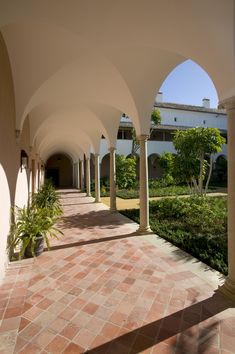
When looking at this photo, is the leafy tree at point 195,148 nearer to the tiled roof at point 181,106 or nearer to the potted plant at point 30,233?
the potted plant at point 30,233

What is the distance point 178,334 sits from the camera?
2.64 m

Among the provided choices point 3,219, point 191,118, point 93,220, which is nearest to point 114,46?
point 3,219

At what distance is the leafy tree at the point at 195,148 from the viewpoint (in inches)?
381

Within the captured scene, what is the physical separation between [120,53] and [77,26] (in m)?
1.34

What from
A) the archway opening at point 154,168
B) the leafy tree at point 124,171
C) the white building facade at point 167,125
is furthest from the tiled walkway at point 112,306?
the archway opening at point 154,168

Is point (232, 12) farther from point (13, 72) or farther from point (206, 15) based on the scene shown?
point (13, 72)

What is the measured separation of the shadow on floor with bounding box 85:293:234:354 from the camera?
2.44 metres

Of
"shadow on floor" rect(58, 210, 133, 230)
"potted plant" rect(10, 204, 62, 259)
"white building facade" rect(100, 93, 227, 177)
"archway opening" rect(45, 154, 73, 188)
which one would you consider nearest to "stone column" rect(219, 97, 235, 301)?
"potted plant" rect(10, 204, 62, 259)

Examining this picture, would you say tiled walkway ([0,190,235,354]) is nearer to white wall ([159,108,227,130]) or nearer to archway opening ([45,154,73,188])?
white wall ([159,108,227,130])

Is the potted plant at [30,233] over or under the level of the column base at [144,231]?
over

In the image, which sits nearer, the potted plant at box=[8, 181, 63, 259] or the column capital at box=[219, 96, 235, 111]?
the column capital at box=[219, 96, 235, 111]

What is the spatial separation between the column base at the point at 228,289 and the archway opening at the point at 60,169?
2636cm

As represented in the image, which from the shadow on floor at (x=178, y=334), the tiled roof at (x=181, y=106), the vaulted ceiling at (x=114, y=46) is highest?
the tiled roof at (x=181, y=106)

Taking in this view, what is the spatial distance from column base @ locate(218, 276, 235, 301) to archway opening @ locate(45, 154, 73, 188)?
26.4 m
